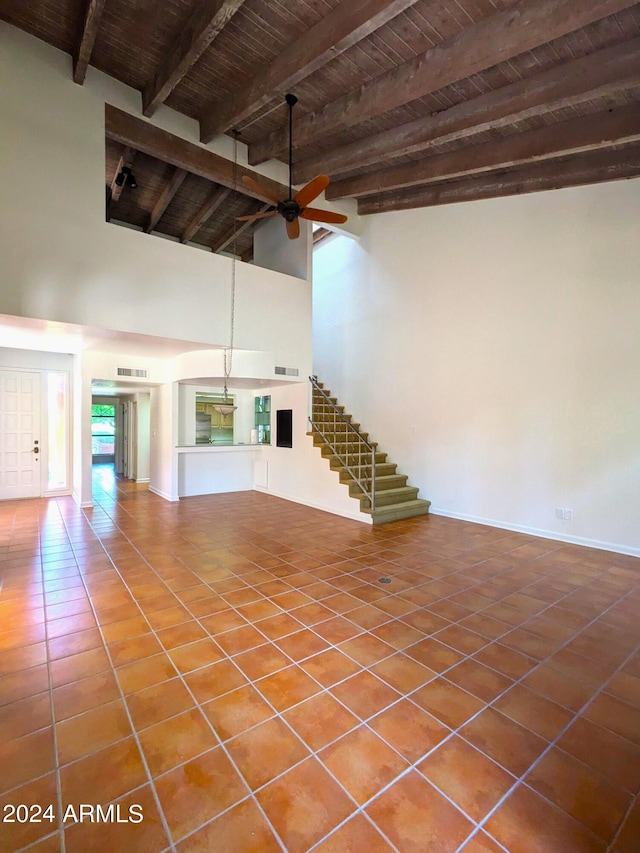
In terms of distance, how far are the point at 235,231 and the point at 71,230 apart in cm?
416

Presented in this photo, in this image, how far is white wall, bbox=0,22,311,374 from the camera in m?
4.20

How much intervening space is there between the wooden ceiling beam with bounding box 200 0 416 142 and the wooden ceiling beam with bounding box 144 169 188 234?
1444mm

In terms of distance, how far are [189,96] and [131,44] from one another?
88 cm

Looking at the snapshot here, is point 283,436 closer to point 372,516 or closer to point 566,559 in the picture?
point 372,516

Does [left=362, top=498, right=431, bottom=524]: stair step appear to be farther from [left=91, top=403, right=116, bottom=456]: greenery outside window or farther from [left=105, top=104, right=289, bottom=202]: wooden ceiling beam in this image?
[left=91, top=403, right=116, bottom=456]: greenery outside window

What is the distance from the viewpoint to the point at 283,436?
308 inches

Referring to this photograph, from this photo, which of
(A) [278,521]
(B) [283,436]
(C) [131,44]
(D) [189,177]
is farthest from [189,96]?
(A) [278,521]

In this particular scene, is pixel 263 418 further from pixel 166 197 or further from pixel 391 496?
pixel 166 197

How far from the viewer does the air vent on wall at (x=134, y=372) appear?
7.32m

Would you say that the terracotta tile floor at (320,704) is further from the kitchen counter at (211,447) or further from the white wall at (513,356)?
the kitchen counter at (211,447)

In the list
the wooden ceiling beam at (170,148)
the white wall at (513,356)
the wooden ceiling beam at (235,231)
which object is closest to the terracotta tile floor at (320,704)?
the white wall at (513,356)

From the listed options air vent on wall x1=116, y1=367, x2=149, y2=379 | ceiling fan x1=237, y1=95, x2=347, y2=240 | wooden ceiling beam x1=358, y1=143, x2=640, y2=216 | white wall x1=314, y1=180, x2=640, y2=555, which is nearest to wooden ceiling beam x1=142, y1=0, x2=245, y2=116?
ceiling fan x1=237, y1=95, x2=347, y2=240

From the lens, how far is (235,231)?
26.8 feet

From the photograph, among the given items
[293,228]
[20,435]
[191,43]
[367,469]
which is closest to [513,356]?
[367,469]
